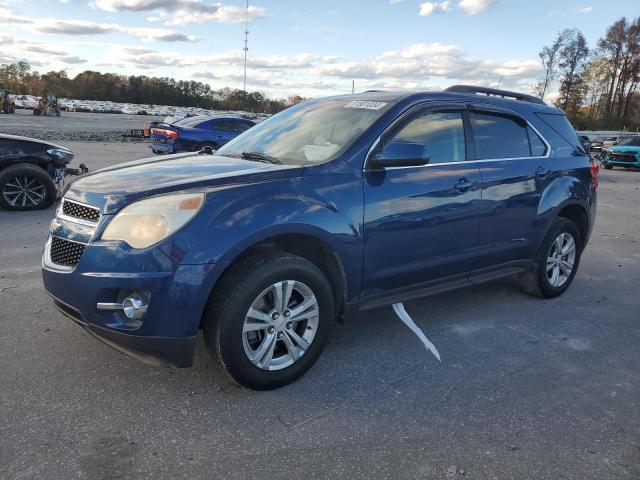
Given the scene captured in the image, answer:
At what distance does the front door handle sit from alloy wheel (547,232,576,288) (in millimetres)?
1458

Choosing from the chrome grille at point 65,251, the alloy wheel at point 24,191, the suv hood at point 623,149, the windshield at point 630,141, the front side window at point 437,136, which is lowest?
the alloy wheel at point 24,191

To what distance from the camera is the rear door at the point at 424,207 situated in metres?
3.59

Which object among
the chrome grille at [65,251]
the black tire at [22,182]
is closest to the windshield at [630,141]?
the black tire at [22,182]

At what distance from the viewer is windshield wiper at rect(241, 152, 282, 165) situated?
3.73 meters

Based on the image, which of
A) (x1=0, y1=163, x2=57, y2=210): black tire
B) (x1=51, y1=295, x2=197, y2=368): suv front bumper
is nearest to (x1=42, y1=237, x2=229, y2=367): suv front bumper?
(x1=51, y1=295, x2=197, y2=368): suv front bumper

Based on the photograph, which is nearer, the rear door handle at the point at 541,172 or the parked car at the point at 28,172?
the rear door handle at the point at 541,172

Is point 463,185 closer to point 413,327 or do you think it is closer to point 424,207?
point 424,207

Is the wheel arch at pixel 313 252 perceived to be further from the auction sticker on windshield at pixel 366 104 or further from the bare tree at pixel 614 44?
the bare tree at pixel 614 44

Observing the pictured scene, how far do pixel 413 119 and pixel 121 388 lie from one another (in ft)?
8.66

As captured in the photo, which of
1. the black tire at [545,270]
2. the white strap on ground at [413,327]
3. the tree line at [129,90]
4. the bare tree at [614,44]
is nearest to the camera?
the white strap on ground at [413,327]

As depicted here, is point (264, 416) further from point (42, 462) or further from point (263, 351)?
point (42, 462)

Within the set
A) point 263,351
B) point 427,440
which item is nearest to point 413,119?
point 263,351

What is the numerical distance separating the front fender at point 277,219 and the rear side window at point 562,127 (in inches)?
101

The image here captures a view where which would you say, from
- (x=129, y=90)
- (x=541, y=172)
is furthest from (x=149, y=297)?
(x=129, y=90)
